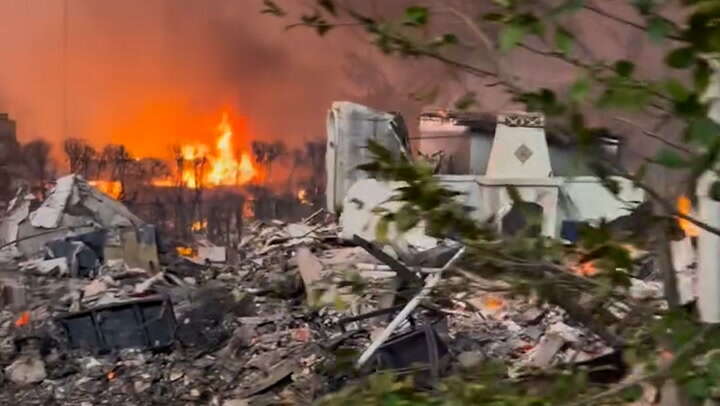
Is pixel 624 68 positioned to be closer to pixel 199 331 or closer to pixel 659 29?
pixel 659 29

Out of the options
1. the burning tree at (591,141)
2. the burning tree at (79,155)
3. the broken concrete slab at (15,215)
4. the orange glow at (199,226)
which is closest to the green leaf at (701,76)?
the burning tree at (591,141)

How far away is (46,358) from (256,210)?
11.4 feet

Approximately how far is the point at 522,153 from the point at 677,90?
22.2 ft

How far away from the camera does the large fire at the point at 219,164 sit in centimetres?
900

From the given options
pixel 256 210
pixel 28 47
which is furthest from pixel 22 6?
pixel 256 210

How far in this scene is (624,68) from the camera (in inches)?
25.5

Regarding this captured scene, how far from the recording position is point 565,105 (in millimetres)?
681

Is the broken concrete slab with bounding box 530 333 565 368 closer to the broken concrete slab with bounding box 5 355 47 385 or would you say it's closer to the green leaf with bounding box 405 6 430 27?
the broken concrete slab with bounding box 5 355 47 385

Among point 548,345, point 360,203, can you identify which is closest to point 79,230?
point 548,345

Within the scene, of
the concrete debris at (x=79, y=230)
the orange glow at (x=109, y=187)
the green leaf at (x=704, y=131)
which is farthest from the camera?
the orange glow at (x=109, y=187)

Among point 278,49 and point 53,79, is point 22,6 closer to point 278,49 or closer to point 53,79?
point 53,79

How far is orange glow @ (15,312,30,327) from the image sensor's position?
621 centimetres

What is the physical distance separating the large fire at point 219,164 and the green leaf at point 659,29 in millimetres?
8464

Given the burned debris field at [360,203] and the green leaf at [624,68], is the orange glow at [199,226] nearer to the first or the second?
the burned debris field at [360,203]
